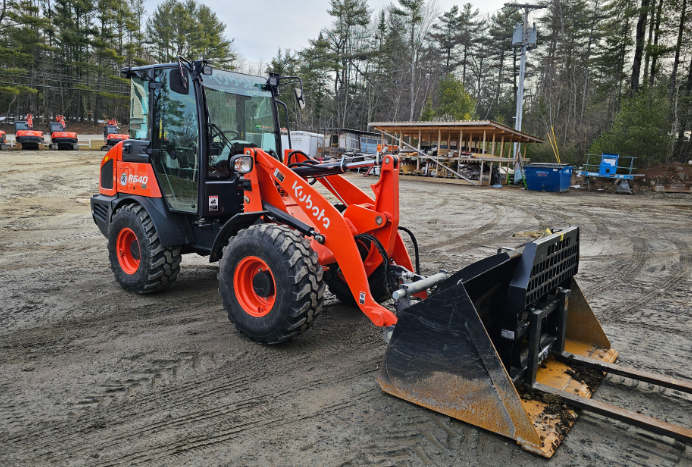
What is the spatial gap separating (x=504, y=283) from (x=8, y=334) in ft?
13.8

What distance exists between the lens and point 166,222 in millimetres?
4973

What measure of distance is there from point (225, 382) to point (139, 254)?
2.48 m

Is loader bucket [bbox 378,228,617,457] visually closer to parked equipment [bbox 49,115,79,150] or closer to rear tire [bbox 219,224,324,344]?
rear tire [bbox 219,224,324,344]

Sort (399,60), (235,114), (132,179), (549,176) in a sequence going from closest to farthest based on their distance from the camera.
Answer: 1. (235,114)
2. (132,179)
3. (549,176)
4. (399,60)

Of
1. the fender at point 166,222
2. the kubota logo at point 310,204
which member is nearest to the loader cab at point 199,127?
the fender at point 166,222

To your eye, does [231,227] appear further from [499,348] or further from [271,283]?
[499,348]

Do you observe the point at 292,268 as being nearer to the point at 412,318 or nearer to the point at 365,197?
the point at 412,318

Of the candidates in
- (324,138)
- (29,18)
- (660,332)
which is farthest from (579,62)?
(29,18)

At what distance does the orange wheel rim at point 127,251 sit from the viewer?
17.2 ft

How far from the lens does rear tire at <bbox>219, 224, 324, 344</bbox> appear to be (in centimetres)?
353

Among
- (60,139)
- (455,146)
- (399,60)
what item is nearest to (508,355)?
(455,146)

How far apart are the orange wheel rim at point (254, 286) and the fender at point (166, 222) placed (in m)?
1.42

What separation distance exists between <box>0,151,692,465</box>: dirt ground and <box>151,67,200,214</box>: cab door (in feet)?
3.91

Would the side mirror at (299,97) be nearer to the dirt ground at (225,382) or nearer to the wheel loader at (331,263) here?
the wheel loader at (331,263)
